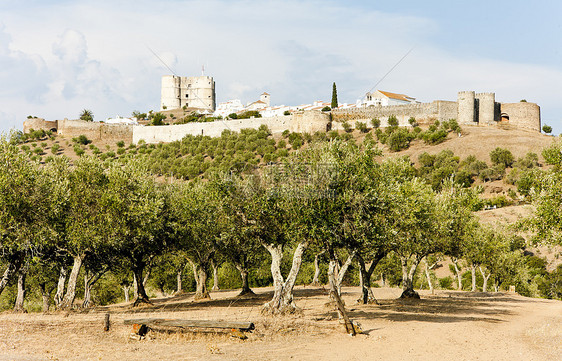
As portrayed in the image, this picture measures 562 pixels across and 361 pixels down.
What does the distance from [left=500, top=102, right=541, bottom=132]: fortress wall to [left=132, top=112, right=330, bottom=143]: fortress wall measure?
37.5 metres

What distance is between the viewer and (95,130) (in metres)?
133

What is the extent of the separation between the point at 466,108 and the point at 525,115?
1299 centimetres

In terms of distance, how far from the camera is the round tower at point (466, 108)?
4124 inches

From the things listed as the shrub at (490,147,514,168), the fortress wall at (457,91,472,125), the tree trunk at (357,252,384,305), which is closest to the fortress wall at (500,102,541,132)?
the fortress wall at (457,91,472,125)

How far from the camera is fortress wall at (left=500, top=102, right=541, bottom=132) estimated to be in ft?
352

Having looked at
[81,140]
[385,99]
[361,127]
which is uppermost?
[385,99]

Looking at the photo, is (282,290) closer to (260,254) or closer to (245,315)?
(245,315)

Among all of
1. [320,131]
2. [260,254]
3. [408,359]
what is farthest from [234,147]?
[408,359]

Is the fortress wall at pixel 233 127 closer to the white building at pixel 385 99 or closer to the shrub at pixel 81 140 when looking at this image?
the shrub at pixel 81 140

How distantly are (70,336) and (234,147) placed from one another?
90188 mm

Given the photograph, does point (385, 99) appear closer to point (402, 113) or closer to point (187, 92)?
point (402, 113)

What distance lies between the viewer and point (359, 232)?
1877cm

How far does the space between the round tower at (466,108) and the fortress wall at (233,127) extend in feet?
87.0

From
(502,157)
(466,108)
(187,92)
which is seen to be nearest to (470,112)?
(466,108)
